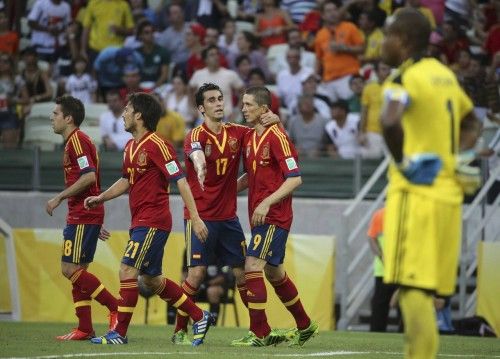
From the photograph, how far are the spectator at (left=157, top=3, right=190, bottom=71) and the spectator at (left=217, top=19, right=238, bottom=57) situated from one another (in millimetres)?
683

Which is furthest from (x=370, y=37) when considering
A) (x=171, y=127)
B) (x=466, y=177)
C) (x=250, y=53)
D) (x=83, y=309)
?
(x=466, y=177)

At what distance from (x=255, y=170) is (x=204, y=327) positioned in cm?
150

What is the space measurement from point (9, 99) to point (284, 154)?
10528mm

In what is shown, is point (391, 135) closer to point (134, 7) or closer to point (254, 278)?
point (254, 278)

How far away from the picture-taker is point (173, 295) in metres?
11.2

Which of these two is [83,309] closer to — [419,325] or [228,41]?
[419,325]

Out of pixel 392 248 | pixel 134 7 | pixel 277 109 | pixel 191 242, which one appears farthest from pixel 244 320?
pixel 392 248

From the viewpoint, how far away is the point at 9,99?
68.1ft

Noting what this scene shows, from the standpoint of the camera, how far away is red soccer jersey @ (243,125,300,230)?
1126 cm

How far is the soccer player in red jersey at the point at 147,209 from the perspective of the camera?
35.6 ft

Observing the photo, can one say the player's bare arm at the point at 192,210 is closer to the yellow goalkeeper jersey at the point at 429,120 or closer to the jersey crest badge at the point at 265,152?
the jersey crest badge at the point at 265,152

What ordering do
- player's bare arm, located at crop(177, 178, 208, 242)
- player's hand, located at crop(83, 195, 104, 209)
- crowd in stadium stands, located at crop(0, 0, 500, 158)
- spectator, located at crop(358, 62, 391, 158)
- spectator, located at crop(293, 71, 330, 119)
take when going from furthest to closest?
spectator, located at crop(293, 71, 330, 119)
crowd in stadium stands, located at crop(0, 0, 500, 158)
spectator, located at crop(358, 62, 391, 158)
player's hand, located at crop(83, 195, 104, 209)
player's bare arm, located at crop(177, 178, 208, 242)

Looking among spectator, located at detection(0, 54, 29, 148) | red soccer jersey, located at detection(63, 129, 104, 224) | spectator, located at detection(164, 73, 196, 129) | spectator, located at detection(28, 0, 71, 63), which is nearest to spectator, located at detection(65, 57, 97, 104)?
spectator, located at detection(0, 54, 29, 148)

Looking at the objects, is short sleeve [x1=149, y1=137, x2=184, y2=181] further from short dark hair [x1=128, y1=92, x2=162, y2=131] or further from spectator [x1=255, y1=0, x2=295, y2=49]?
spectator [x1=255, y1=0, x2=295, y2=49]
